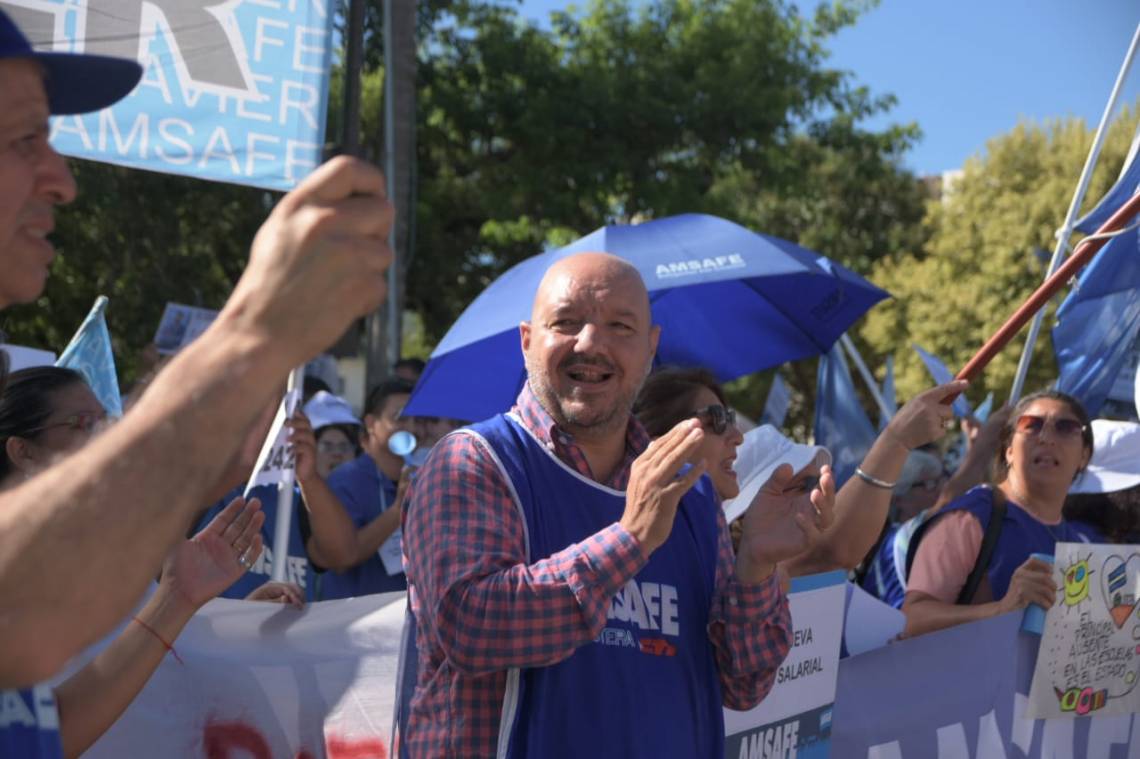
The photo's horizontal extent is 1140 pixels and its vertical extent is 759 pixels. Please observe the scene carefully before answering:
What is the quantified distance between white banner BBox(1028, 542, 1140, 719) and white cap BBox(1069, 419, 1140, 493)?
403 millimetres

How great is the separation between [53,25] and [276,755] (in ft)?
7.25

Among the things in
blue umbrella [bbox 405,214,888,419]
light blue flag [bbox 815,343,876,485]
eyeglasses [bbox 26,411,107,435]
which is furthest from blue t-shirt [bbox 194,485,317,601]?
light blue flag [bbox 815,343,876,485]

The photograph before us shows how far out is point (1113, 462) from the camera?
16.4ft

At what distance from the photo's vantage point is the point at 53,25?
3.90 metres

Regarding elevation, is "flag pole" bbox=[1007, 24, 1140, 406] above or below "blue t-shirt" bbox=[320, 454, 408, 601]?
above

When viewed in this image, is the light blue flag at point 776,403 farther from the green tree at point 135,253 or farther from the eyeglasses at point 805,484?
the green tree at point 135,253

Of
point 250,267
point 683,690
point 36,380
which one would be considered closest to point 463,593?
point 683,690

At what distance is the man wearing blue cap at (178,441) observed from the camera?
987 mm

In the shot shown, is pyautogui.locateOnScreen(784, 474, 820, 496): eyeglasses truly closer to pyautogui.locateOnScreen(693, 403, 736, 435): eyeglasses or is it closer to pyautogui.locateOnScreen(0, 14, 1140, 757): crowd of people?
pyautogui.locateOnScreen(0, 14, 1140, 757): crowd of people

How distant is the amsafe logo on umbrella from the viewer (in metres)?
5.21

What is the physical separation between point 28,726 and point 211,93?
3.08 meters

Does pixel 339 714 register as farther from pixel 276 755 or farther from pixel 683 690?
pixel 683 690

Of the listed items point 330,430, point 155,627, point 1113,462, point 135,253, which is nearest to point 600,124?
point 135,253

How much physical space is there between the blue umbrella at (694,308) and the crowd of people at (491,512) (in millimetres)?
360
